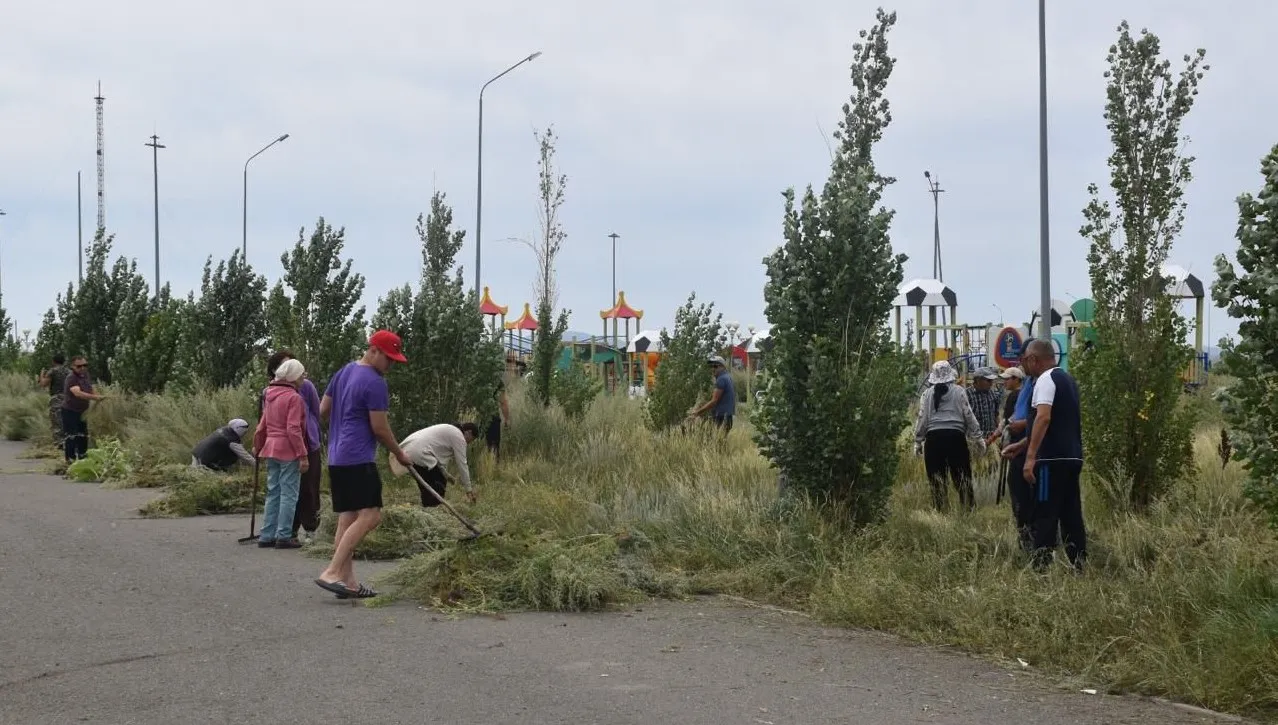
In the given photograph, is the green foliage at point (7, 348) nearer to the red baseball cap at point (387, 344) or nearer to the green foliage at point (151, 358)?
the green foliage at point (151, 358)

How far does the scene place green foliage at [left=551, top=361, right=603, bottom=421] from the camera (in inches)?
940

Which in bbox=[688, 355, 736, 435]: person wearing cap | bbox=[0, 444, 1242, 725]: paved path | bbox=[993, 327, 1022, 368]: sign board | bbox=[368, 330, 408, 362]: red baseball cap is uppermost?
bbox=[993, 327, 1022, 368]: sign board

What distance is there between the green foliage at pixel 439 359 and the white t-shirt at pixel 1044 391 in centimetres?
894

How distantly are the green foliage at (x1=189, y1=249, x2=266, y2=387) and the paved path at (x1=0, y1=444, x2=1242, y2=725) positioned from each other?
51.1 ft

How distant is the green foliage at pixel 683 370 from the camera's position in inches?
910

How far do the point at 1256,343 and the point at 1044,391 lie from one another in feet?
8.54

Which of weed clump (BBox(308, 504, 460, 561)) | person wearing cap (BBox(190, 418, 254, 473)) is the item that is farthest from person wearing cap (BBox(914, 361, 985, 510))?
person wearing cap (BBox(190, 418, 254, 473))

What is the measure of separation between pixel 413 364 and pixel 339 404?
308 inches

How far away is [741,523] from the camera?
A: 11031mm

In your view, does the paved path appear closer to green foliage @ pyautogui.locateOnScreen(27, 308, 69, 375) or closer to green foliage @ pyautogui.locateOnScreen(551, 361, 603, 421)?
green foliage @ pyautogui.locateOnScreen(551, 361, 603, 421)

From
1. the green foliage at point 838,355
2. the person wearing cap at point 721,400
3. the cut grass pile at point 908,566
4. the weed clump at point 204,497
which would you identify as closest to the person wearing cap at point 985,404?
the cut grass pile at point 908,566

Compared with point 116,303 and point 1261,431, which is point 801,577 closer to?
→ point 1261,431

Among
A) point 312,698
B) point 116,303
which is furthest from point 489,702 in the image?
point 116,303

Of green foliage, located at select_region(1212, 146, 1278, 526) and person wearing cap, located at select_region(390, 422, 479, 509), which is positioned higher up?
green foliage, located at select_region(1212, 146, 1278, 526)
